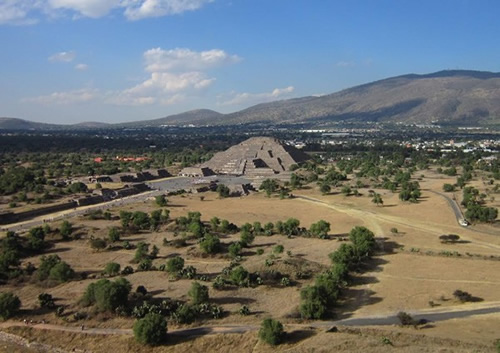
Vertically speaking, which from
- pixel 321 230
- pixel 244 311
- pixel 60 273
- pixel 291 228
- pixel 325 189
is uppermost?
pixel 60 273

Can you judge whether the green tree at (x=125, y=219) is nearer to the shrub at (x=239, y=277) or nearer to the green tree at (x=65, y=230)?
the green tree at (x=65, y=230)

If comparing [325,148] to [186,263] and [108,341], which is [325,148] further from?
[108,341]

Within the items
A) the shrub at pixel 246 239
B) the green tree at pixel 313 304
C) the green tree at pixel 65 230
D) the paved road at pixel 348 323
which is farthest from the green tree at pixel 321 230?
the green tree at pixel 65 230

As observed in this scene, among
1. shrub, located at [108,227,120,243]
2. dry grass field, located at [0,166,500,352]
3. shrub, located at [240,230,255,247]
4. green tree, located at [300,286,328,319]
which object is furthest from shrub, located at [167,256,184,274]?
shrub, located at [108,227,120,243]

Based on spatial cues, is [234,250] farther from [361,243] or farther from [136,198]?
[136,198]

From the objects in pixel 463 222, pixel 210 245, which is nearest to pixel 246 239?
pixel 210 245
